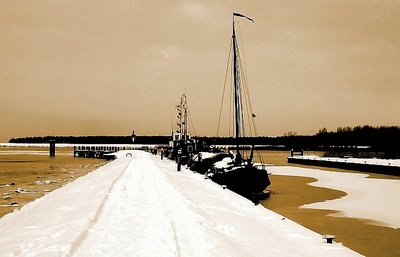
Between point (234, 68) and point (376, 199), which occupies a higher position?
point (234, 68)

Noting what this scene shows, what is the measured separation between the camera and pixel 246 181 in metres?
29.9

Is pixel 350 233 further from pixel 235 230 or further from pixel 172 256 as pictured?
pixel 172 256

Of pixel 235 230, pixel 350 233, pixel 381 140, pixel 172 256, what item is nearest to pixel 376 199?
pixel 350 233

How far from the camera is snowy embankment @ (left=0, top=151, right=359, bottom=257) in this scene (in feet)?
30.0

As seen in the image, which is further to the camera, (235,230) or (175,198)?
(175,198)

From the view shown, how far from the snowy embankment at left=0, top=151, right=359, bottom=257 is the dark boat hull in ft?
39.6

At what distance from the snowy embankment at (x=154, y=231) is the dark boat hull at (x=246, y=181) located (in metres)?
12.1

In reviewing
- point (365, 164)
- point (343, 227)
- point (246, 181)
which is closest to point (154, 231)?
point (343, 227)

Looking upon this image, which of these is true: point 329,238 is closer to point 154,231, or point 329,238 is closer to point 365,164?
point 154,231

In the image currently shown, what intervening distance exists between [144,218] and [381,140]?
155716 millimetres

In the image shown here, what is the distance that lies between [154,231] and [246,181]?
779 inches

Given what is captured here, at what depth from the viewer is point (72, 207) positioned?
16.0 m

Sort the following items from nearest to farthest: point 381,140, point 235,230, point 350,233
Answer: point 235,230 → point 350,233 → point 381,140

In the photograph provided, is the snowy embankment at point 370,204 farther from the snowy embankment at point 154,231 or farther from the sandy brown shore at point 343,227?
the snowy embankment at point 154,231
